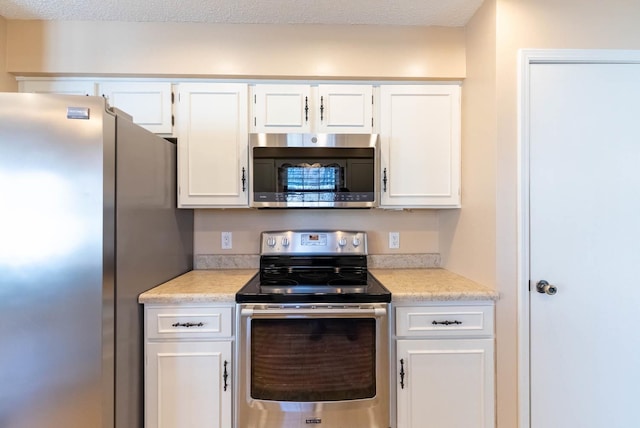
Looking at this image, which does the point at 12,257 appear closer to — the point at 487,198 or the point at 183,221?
the point at 183,221

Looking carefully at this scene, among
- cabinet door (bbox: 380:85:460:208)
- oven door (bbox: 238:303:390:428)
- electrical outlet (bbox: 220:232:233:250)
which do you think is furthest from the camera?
electrical outlet (bbox: 220:232:233:250)

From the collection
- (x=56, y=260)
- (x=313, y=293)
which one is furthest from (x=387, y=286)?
(x=56, y=260)

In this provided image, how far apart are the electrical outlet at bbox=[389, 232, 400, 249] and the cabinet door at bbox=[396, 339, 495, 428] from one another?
788mm

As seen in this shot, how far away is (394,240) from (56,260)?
1877mm

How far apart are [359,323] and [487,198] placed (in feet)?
3.11

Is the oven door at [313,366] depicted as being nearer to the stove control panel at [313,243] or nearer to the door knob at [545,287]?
the stove control panel at [313,243]

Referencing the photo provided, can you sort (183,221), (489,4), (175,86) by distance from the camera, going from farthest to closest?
(183,221) → (175,86) → (489,4)

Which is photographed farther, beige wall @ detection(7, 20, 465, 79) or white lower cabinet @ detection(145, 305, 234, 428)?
beige wall @ detection(7, 20, 465, 79)

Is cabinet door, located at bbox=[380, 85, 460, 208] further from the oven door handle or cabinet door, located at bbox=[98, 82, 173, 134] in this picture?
cabinet door, located at bbox=[98, 82, 173, 134]

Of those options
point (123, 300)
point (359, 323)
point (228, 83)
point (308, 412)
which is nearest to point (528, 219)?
point (359, 323)

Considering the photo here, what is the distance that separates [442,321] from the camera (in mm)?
1547

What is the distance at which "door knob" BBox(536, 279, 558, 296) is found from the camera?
1.49 metres

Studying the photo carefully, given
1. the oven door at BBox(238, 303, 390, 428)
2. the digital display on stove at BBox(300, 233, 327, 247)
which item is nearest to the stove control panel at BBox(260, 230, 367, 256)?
the digital display on stove at BBox(300, 233, 327, 247)

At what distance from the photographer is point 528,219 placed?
1.51 metres
